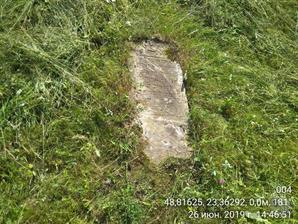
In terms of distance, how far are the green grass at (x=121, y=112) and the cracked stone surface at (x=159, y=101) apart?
0.24 feet

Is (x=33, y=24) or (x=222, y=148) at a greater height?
(x=33, y=24)

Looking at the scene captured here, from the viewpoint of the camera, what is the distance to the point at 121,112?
3.15 meters

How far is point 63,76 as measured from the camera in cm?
315

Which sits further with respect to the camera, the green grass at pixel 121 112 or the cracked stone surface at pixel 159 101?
the cracked stone surface at pixel 159 101

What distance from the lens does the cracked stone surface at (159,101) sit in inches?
120

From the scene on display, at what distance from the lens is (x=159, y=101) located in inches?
132

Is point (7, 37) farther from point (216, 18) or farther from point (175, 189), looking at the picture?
point (216, 18)

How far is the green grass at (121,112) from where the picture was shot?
269 centimetres

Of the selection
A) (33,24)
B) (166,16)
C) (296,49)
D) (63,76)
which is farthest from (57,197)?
(296,49)

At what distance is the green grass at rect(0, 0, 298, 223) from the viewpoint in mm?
2688

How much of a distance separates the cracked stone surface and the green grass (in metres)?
0.07

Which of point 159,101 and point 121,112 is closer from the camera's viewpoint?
point 121,112

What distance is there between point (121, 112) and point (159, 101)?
352 mm

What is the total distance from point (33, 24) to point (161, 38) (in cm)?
111
